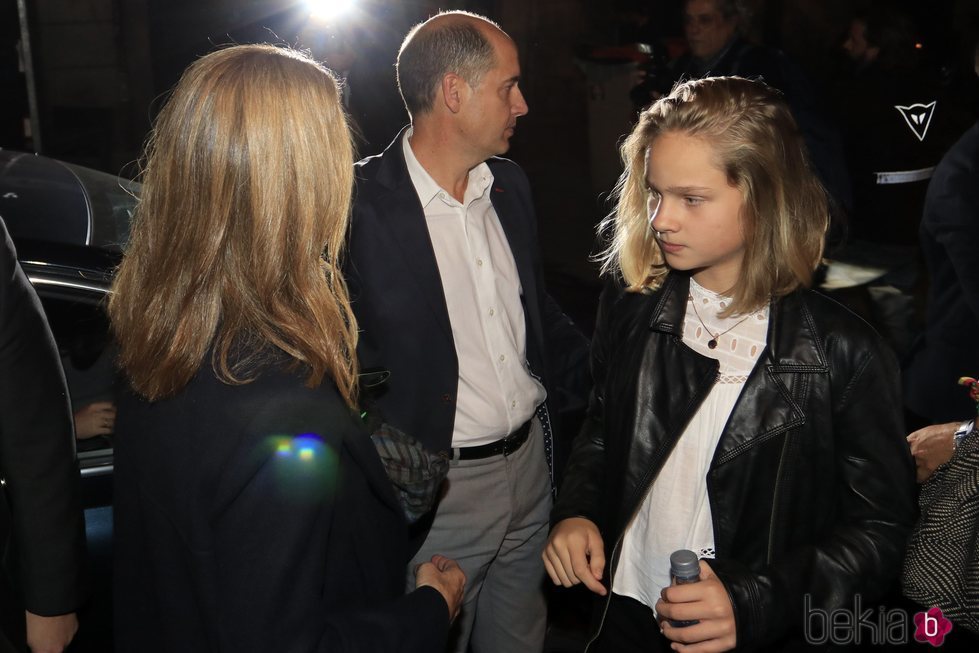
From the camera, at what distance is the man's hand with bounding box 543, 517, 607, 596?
6.71ft

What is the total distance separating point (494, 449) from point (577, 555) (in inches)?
37.0

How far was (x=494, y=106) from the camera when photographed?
311 cm

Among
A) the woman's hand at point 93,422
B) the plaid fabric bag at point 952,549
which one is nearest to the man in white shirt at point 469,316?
the woman's hand at point 93,422

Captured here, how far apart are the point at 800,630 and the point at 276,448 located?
3.81 ft

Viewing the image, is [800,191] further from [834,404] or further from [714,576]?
[714,576]

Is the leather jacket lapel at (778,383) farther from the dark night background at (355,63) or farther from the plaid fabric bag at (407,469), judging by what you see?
the dark night background at (355,63)

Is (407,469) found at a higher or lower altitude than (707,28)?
lower

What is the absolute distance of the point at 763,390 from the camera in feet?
6.51

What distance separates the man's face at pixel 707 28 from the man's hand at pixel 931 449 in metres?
3.72

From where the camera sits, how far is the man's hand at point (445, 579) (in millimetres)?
1852

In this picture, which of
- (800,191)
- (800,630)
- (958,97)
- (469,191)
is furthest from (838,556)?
(958,97)

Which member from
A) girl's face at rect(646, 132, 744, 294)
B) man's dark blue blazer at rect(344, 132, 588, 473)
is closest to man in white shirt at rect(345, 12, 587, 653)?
man's dark blue blazer at rect(344, 132, 588, 473)

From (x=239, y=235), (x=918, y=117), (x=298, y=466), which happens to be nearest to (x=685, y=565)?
(x=298, y=466)

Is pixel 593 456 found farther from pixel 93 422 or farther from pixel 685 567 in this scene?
pixel 93 422
